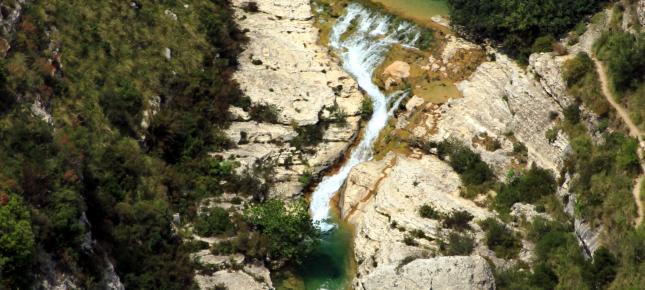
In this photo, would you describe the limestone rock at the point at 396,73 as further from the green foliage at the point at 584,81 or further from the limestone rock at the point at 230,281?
the limestone rock at the point at 230,281

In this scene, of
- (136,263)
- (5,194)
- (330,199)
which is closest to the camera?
(5,194)

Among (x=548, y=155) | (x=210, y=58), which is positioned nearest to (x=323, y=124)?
(x=210, y=58)

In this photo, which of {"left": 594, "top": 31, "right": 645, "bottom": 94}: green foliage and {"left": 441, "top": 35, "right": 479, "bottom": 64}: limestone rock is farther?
{"left": 441, "top": 35, "right": 479, "bottom": 64}: limestone rock

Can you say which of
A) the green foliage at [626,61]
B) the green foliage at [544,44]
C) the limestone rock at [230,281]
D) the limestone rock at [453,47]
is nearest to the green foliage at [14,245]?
the limestone rock at [230,281]

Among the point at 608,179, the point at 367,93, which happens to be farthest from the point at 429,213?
the point at 367,93

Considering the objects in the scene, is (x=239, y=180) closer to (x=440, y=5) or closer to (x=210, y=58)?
(x=210, y=58)

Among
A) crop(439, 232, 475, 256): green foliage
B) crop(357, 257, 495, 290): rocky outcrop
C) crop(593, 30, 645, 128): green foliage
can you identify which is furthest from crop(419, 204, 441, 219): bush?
crop(593, 30, 645, 128): green foliage

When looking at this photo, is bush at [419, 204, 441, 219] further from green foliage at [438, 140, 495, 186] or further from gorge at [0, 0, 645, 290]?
green foliage at [438, 140, 495, 186]
